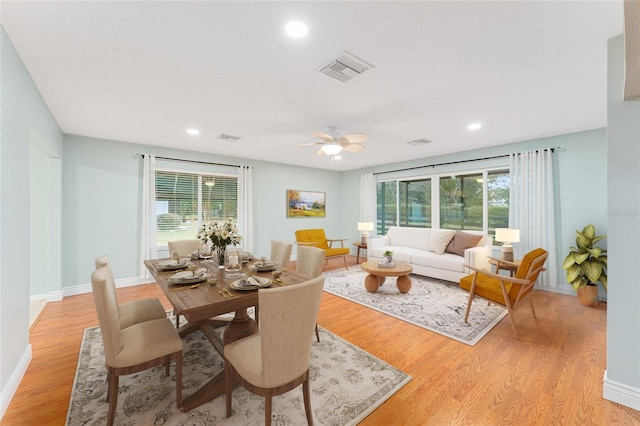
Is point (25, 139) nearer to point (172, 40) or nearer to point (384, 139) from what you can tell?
point (172, 40)

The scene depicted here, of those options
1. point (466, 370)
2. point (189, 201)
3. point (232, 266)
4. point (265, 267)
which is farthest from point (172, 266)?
point (189, 201)

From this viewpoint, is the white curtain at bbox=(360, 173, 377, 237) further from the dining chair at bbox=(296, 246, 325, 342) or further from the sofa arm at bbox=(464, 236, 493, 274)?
the dining chair at bbox=(296, 246, 325, 342)

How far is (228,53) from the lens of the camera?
78.6 inches

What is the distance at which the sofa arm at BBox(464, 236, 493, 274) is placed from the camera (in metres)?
4.15

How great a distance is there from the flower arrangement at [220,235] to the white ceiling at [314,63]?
134cm

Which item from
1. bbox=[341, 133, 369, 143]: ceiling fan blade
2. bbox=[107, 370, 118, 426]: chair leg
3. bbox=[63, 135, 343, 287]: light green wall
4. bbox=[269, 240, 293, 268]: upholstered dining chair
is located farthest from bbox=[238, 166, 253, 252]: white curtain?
bbox=[107, 370, 118, 426]: chair leg

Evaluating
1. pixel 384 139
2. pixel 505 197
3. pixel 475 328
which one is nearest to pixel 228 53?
pixel 384 139

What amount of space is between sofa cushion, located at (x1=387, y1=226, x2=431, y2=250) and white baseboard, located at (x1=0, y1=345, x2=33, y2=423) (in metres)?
5.62

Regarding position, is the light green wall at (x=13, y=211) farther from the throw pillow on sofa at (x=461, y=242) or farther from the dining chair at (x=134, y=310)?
the throw pillow on sofa at (x=461, y=242)

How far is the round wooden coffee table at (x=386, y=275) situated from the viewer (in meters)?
3.84

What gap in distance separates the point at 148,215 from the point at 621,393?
5.91m

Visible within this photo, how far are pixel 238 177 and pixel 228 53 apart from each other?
12.8 feet

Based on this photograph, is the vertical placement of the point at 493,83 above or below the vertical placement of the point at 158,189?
above

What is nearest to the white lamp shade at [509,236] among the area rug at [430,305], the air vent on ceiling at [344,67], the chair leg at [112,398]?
the area rug at [430,305]
